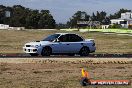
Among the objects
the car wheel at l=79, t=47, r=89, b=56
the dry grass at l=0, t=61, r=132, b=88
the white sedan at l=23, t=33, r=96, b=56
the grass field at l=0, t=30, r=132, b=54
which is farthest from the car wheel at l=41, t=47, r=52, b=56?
the grass field at l=0, t=30, r=132, b=54

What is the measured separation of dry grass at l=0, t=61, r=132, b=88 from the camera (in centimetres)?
1494

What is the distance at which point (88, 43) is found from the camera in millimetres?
29797

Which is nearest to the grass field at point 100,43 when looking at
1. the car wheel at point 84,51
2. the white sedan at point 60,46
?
the car wheel at point 84,51

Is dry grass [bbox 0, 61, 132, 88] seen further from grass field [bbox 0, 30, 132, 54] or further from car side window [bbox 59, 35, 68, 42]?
grass field [bbox 0, 30, 132, 54]

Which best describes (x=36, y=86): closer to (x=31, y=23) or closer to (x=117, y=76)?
(x=117, y=76)

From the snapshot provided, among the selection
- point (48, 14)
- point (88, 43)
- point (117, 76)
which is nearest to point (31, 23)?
point (48, 14)

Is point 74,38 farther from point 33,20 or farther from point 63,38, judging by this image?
point 33,20

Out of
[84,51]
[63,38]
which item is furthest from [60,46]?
[84,51]

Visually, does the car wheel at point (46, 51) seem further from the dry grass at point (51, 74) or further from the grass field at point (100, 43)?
the grass field at point (100, 43)

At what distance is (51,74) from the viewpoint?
18.0 m

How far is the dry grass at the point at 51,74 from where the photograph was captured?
14938 mm

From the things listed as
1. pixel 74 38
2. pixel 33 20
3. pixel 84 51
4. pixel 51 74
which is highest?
pixel 33 20

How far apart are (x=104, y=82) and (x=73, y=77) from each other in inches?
319

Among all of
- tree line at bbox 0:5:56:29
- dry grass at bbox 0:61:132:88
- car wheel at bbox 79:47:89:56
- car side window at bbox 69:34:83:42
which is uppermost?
tree line at bbox 0:5:56:29
